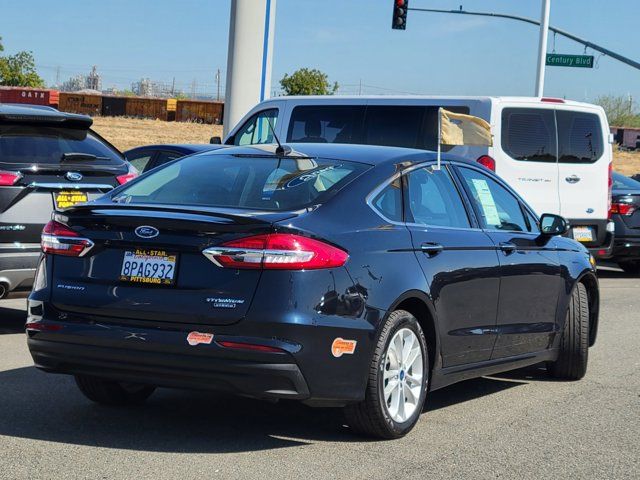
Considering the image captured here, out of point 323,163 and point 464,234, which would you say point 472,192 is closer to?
point 464,234

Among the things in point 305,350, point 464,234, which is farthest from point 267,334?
point 464,234

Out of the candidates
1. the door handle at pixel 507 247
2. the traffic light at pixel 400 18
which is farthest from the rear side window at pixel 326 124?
the traffic light at pixel 400 18

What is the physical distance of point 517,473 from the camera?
5496mm

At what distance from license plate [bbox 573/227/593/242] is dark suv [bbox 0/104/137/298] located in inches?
271

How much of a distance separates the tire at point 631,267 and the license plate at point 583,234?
334 centimetres

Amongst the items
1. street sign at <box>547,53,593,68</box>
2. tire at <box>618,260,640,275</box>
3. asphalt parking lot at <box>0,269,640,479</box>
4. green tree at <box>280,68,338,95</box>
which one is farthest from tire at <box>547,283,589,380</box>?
green tree at <box>280,68,338,95</box>

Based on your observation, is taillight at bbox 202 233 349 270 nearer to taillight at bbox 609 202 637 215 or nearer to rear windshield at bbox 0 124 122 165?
rear windshield at bbox 0 124 122 165

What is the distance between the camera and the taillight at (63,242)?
18.8 feet

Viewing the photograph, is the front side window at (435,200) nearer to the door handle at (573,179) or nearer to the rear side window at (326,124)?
the rear side window at (326,124)

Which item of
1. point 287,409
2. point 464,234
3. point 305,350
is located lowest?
point 287,409

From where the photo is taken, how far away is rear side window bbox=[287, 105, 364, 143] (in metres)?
14.0

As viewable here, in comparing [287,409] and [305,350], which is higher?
[305,350]

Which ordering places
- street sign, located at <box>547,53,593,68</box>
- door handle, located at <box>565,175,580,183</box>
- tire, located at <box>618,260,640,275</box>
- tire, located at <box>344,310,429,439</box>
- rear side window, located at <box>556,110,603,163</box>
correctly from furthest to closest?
street sign, located at <box>547,53,593,68</box>, tire, located at <box>618,260,640,275</box>, door handle, located at <box>565,175,580,183</box>, rear side window, located at <box>556,110,603,163</box>, tire, located at <box>344,310,429,439</box>

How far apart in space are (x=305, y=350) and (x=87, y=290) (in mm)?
1143
